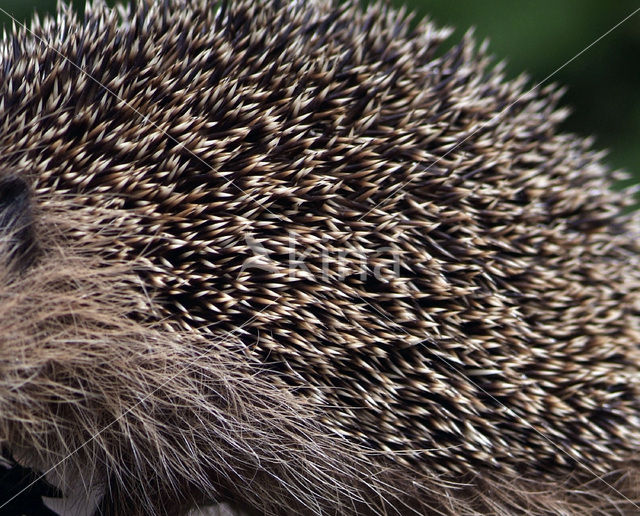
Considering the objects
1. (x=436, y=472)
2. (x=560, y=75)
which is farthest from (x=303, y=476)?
(x=560, y=75)

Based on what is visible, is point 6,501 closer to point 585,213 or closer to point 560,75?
point 585,213

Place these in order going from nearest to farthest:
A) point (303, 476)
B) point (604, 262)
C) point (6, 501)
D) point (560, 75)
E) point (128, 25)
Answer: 1. point (6, 501)
2. point (303, 476)
3. point (128, 25)
4. point (604, 262)
5. point (560, 75)

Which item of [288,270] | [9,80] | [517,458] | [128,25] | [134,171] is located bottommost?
[517,458]

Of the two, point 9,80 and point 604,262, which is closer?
point 9,80

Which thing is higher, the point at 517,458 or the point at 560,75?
the point at 560,75
